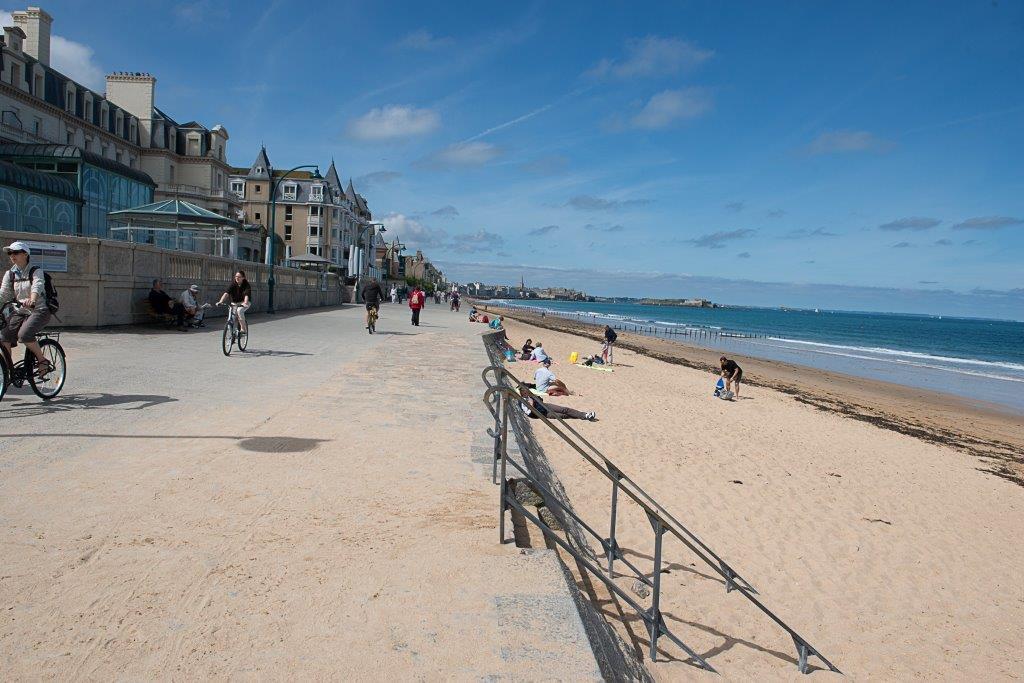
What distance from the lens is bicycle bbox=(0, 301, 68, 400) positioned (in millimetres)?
6594

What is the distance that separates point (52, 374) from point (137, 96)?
55467 millimetres

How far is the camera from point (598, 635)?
10.5 ft

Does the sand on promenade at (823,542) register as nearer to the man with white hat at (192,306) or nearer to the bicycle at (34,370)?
the bicycle at (34,370)

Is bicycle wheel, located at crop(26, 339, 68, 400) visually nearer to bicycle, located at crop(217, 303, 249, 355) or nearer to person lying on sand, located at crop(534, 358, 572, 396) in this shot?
bicycle, located at crop(217, 303, 249, 355)

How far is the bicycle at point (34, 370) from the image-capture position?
21.6 feet

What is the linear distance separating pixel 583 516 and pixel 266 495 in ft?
12.1

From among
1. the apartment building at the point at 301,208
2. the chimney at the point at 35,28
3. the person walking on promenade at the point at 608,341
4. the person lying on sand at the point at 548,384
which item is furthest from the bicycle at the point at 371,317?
the apartment building at the point at 301,208

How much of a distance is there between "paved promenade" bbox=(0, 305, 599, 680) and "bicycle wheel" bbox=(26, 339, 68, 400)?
0.16 m

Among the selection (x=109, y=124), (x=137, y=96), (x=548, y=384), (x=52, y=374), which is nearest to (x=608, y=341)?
(x=548, y=384)

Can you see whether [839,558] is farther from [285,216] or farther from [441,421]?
[285,216]

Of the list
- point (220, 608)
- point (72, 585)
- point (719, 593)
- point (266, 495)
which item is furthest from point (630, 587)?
point (72, 585)

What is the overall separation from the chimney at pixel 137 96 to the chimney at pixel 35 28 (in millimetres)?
10360

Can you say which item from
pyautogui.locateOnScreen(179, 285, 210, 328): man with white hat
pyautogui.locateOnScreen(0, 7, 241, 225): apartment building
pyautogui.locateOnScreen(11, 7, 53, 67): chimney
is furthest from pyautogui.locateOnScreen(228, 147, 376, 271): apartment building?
pyautogui.locateOnScreen(179, 285, 210, 328): man with white hat

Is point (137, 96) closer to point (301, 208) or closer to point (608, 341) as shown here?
point (301, 208)
